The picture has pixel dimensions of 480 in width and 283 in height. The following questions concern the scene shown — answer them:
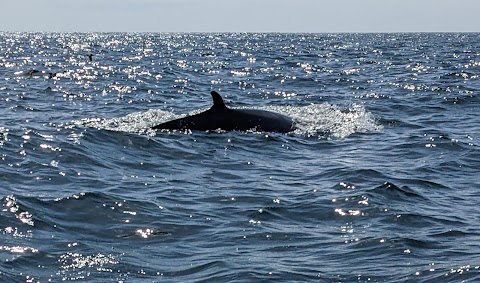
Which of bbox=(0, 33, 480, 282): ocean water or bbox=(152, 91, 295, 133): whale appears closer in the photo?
bbox=(0, 33, 480, 282): ocean water

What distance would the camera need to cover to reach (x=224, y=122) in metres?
18.6

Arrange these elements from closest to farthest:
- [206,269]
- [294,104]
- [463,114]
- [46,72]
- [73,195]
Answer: [206,269] < [73,195] < [463,114] < [294,104] < [46,72]

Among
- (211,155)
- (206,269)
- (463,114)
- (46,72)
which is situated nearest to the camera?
(206,269)

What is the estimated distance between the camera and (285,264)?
29.3ft

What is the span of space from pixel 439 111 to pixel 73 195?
50.6 feet

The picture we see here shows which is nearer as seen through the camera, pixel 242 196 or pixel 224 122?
pixel 242 196

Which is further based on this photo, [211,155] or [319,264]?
[211,155]

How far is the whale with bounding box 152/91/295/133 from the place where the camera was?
60.8 ft

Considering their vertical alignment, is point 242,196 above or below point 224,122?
below

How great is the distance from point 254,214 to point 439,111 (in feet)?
48.9

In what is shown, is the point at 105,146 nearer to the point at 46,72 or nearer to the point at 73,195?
the point at 73,195

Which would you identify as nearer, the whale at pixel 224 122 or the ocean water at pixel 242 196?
the ocean water at pixel 242 196

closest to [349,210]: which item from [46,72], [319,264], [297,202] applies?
[297,202]

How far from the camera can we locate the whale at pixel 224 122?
18547 mm
